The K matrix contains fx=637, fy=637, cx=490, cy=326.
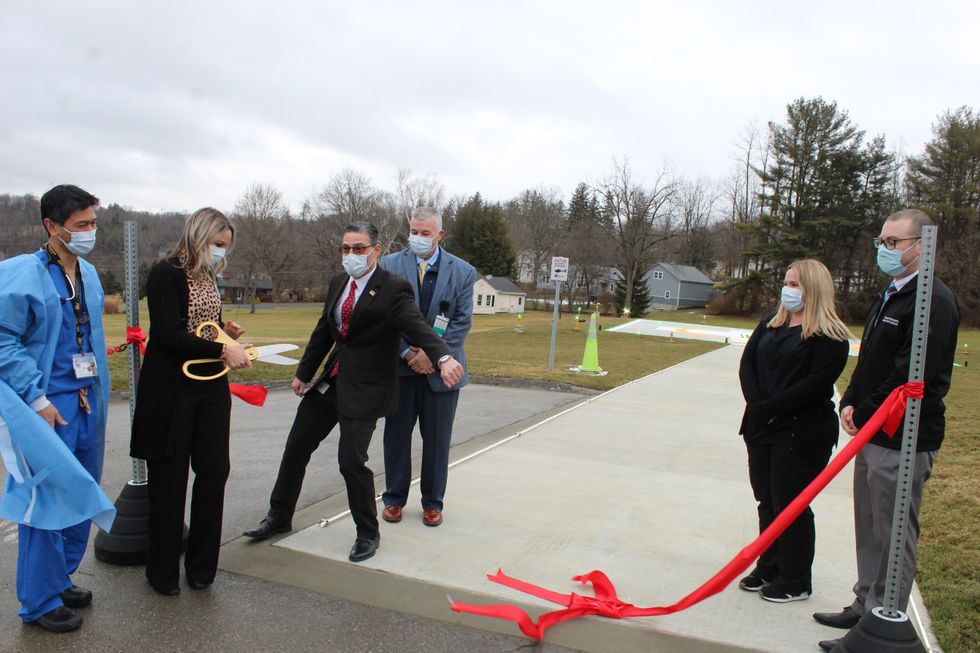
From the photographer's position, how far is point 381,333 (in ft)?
12.2

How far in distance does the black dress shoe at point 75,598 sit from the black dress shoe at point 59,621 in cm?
14

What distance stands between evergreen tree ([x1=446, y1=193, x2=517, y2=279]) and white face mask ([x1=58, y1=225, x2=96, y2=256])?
63.2m

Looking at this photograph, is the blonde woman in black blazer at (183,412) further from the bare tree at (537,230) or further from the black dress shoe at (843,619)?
the bare tree at (537,230)

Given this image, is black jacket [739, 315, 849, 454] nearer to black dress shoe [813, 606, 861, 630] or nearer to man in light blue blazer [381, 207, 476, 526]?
black dress shoe [813, 606, 861, 630]

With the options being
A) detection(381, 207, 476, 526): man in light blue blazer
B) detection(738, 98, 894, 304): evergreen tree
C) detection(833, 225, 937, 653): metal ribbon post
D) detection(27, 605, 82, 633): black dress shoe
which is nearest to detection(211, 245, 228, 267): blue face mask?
detection(381, 207, 476, 526): man in light blue blazer

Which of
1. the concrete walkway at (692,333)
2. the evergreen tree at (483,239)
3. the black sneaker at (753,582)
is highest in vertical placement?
the evergreen tree at (483,239)

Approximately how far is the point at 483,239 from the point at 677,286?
Answer: 82.0 feet

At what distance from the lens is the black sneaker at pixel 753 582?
11.7ft

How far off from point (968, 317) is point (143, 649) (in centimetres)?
5431

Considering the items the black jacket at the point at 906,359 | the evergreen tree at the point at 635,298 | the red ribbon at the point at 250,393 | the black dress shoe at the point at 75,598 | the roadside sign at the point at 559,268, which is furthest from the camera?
the evergreen tree at the point at 635,298

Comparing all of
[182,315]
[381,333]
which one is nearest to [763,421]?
[381,333]

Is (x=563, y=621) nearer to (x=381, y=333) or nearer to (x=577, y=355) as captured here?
(x=381, y=333)

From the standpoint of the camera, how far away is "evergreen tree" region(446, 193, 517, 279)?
66.2 metres

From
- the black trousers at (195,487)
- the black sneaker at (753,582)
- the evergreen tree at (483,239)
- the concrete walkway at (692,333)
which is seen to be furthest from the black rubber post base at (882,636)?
the evergreen tree at (483,239)
